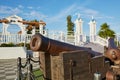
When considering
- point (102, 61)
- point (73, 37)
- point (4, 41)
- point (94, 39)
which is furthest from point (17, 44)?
point (102, 61)

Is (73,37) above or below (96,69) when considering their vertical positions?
above

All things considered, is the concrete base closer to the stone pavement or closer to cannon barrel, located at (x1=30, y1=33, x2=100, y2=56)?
the stone pavement

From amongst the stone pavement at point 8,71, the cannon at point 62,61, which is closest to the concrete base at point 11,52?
the stone pavement at point 8,71

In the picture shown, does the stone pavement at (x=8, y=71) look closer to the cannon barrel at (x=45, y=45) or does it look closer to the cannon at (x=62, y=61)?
the cannon at (x=62, y=61)

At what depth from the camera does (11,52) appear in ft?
57.7

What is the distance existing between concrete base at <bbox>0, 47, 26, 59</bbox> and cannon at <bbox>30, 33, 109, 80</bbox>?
11344mm

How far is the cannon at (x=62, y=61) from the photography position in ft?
18.1

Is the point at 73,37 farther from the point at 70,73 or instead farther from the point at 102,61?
the point at 70,73

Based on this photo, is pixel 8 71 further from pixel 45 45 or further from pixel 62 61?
pixel 62 61

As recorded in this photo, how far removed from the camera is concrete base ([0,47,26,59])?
17.3 meters

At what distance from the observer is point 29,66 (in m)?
6.28

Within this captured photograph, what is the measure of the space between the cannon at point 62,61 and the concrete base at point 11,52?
11.3 m

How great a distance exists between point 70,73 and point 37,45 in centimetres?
110

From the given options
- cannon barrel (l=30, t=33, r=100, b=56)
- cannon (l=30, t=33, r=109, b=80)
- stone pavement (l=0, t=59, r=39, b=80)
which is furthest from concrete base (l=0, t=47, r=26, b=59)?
cannon barrel (l=30, t=33, r=100, b=56)
